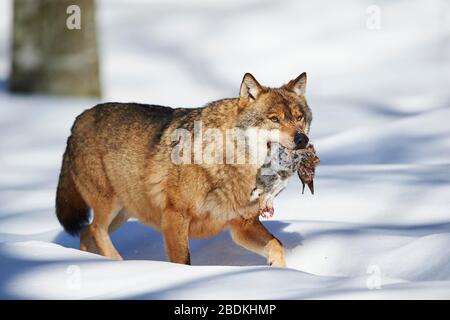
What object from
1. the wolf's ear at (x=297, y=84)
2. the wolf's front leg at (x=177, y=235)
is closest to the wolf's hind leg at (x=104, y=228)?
the wolf's front leg at (x=177, y=235)

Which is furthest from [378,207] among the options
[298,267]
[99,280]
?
[99,280]

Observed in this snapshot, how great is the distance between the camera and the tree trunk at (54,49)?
1201 cm

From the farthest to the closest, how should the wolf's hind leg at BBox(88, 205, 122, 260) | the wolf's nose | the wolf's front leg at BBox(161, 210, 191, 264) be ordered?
1. the wolf's hind leg at BBox(88, 205, 122, 260)
2. the wolf's front leg at BBox(161, 210, 191, 264)
3. the wolf's nose

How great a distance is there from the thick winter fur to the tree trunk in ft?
15.9

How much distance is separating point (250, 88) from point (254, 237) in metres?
1.01

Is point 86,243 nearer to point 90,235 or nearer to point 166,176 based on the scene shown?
point 90,235

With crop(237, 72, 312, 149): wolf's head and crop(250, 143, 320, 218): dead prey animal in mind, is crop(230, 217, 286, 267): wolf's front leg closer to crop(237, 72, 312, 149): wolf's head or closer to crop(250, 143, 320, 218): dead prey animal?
crop(250, 143, 320, 218): dead prey animal

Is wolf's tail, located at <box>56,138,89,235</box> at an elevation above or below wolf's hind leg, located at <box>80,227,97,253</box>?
above

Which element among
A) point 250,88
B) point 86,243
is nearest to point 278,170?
point 250,88

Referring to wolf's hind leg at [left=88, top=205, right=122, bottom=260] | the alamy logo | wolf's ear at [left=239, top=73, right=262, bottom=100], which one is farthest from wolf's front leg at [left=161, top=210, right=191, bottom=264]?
Answer: the alamy logo

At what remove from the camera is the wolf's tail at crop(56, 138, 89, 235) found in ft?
24.2

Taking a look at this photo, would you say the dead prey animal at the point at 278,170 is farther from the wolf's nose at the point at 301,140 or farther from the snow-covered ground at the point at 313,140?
the snow-covered ground at the point at 313,140

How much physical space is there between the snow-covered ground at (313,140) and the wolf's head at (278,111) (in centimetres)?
86
